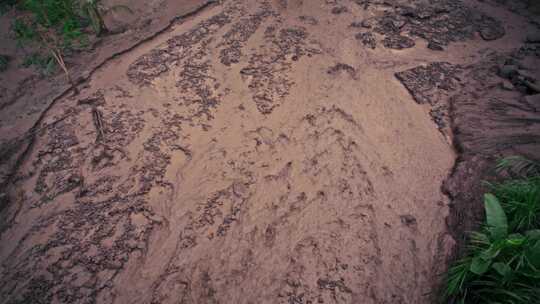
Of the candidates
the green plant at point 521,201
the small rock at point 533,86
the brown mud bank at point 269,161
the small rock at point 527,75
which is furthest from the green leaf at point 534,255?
the small rock at point 527,75

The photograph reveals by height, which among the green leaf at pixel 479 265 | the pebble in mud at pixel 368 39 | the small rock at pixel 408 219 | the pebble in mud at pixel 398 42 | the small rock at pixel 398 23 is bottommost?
the small rock at pixel 408 219

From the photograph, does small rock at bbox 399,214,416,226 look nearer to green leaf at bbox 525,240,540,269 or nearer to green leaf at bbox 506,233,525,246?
green leaf at bbox 506,233,525,246

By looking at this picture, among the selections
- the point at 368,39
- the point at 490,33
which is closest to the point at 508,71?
the point at 490,33

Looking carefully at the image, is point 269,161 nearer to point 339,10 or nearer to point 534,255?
point 534,255

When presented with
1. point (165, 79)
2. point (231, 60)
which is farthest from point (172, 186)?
point (231, 60)

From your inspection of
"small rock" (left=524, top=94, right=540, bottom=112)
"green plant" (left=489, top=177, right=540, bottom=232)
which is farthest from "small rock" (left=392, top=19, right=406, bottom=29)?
"green plant" (left=489, top=177, right=540, bottom=232)

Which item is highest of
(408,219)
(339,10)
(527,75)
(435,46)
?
(339,10)

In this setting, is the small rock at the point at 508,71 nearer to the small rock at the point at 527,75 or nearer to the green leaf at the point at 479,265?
the small rock at the point at 527,75
